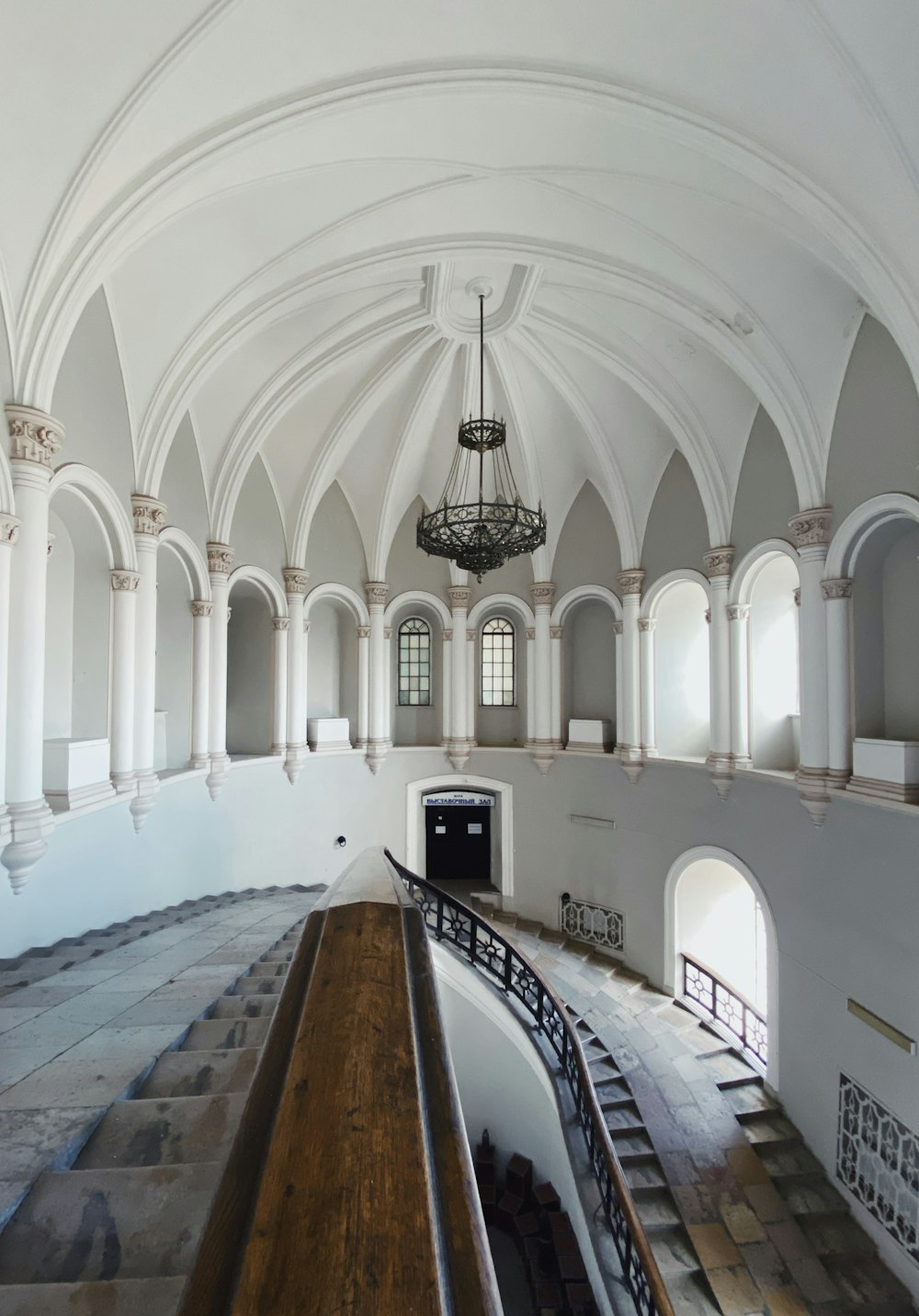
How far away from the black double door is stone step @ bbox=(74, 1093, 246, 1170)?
12968 mm

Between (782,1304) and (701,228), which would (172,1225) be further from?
(701,228)

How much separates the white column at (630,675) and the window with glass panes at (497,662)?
3.13 m

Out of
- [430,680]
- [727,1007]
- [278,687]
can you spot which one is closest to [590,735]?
[430,680]

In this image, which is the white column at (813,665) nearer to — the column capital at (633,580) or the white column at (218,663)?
the column capital at (633,580)

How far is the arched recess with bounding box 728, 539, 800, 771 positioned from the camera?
10086 millimetres

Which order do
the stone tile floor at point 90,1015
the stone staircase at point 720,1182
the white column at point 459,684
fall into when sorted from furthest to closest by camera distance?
the white column at point 459,684 → the stone staircase at point 720,1182 → the stone tile floor at point 90,1015

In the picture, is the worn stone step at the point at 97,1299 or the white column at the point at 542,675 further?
the white column at the point at 542,675

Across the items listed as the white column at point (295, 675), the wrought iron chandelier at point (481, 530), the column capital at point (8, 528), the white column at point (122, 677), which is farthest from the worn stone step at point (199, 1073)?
the white column at point (295, 675)

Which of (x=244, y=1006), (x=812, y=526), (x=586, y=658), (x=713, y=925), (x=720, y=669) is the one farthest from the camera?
(x=586, y=658)

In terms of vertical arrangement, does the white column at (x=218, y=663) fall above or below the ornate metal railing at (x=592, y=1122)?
above

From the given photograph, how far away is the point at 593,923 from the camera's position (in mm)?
12695

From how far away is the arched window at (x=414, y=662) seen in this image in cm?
1501

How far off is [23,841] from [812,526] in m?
8.75

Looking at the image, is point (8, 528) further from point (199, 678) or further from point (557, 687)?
point (557, 687)
